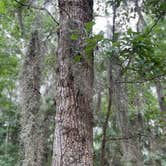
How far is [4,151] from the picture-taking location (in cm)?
518

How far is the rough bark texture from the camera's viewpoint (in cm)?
213

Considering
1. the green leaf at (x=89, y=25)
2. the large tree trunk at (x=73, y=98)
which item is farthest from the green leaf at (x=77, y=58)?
the green leaf at (x=89, y=25)

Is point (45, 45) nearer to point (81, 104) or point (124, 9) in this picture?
point (81, 104)

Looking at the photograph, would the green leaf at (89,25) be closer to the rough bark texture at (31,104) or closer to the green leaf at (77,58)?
the green leaf at (77,58)

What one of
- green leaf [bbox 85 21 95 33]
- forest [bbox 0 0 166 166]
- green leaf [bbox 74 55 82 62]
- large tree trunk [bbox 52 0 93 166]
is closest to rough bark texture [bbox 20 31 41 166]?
forest [bbox 0 0 166 166]

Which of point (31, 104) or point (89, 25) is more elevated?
point (89, 25)

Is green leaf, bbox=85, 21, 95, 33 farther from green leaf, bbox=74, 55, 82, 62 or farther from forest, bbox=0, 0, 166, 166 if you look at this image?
green leaf, bbox=74, 55, 82, 62

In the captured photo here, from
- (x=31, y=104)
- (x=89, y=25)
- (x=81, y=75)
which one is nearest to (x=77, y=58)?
(x=81, y=75)

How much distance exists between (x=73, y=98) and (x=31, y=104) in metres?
0.54

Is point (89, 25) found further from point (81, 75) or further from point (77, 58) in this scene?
point (81, 75)

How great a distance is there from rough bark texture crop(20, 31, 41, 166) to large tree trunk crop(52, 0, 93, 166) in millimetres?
347

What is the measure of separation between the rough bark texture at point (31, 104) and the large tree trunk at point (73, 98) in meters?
0.35

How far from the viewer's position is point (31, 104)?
2.25 meters

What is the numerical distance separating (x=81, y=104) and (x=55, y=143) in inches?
12.3
